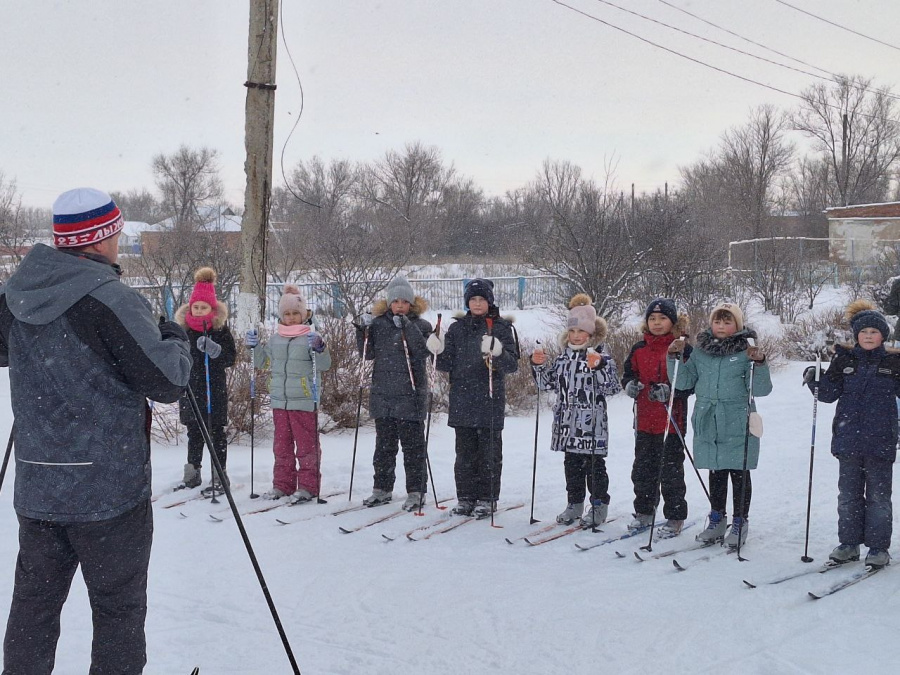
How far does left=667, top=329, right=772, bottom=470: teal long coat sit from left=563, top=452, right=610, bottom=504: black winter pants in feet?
2.35

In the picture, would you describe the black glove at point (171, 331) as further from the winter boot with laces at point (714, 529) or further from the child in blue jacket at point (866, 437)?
the child in blue jacket at point (866, 437)

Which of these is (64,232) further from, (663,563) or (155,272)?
(155,272)

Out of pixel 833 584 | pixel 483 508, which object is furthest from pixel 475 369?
pixel 833 584

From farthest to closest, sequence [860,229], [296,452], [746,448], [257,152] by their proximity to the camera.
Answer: [860,229]
[257,152]
[296,452]
[746,448]

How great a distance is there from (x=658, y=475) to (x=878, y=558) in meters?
1.33

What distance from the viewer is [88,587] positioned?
104 inches

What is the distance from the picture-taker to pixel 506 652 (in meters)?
3.63

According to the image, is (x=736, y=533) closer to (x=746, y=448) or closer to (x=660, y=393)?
(x=746, y=448)

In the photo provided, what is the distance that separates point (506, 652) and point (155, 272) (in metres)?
15.3

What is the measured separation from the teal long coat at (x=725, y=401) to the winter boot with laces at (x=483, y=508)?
1.57m

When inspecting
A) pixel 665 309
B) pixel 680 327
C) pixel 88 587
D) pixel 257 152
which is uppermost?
pixel 257 152

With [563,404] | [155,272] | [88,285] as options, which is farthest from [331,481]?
[155,272]

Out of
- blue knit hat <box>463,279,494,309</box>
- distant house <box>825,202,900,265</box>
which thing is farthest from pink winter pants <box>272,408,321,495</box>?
distant house <box>825,202,900,265</box>

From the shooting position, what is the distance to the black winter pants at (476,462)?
232 inches
